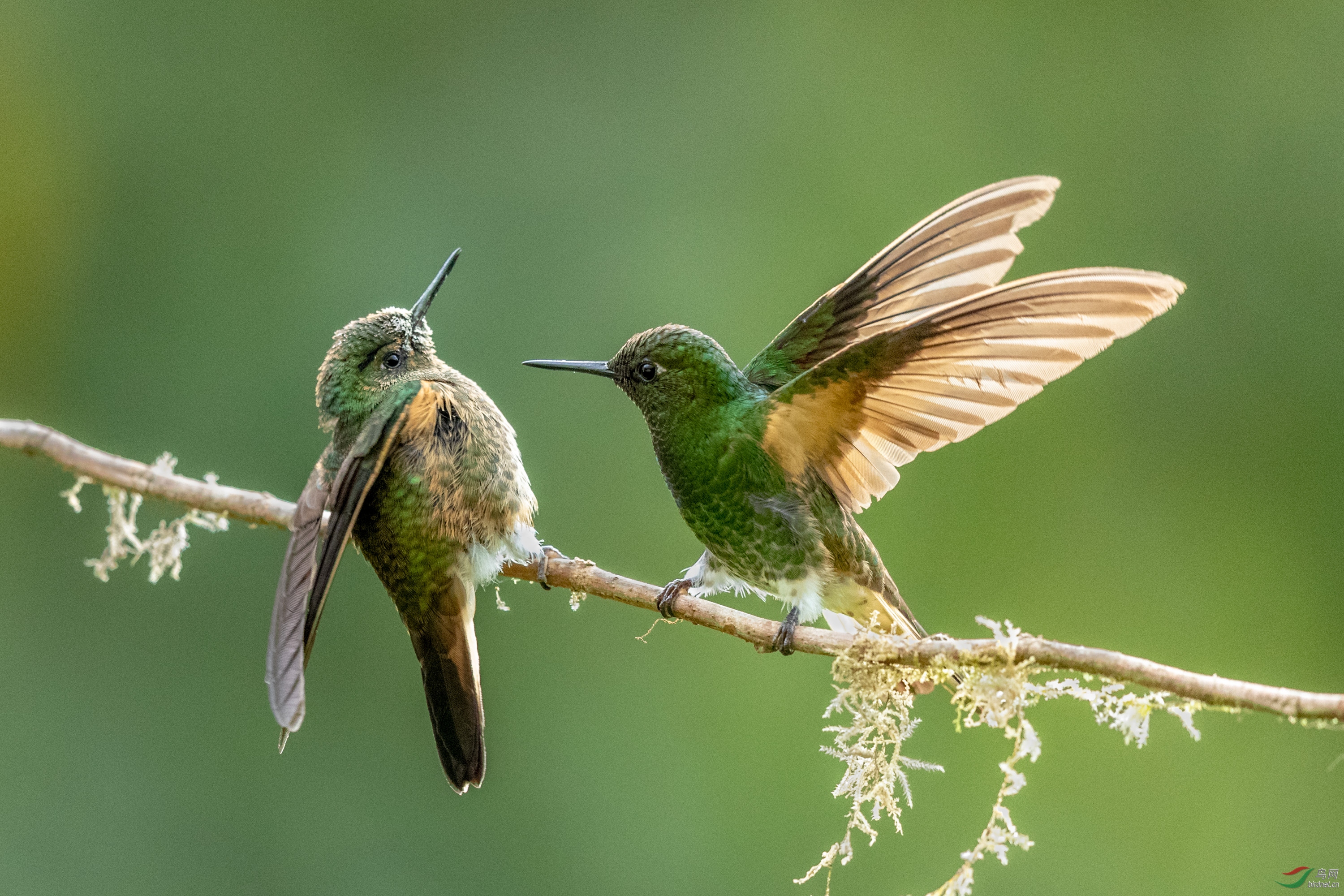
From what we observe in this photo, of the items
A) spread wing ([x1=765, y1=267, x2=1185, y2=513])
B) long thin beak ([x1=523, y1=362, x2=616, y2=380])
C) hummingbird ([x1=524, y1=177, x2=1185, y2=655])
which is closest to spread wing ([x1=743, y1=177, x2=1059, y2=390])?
hummingbird ([x1=524, y1=177, x2=1185, y2=655])

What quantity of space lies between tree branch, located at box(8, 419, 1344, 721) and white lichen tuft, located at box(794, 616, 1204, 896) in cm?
3

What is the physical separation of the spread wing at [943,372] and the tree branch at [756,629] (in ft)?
1.46

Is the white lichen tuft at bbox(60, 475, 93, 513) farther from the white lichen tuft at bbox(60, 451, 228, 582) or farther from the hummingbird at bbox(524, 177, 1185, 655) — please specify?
the hummingbird at bbox(524, 177, 1185, 655)

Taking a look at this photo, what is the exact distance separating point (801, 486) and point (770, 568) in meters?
0.20

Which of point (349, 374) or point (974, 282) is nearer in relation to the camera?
point (974, 282)

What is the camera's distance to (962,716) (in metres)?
2.28

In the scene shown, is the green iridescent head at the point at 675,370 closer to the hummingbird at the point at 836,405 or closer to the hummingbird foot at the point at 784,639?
the hummingbird at the point at 836,405

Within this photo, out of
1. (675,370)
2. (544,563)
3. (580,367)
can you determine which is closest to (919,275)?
(675,370)

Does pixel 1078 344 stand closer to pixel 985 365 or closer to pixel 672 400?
pixel 985 365

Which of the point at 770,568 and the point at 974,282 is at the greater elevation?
the point at 974,282

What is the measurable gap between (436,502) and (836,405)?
3.51 ft

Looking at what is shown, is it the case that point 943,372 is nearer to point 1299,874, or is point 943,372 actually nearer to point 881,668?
point 881,668

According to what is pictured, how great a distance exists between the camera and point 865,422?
2547 millimetres

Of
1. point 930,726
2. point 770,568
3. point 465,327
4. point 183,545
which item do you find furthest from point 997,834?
point 465,327
